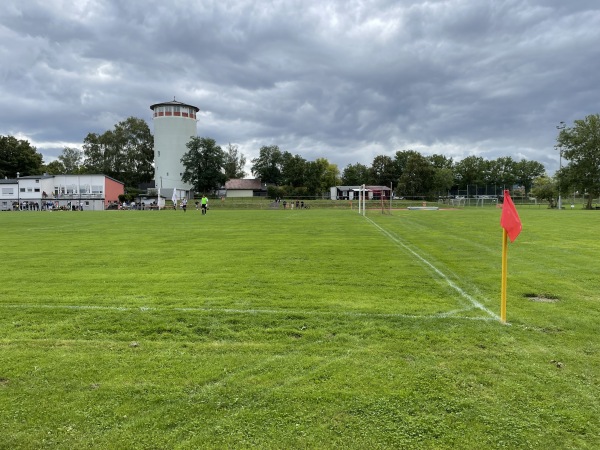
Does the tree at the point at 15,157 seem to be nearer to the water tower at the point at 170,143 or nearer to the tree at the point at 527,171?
the water tower at the point at 170,143

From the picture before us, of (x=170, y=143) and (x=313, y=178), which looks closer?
(x=170, y=143)

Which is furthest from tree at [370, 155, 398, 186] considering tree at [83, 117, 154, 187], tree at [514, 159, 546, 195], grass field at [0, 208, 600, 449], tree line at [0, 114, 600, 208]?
grass field at [0, 208, 600, 449]

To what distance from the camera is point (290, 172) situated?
10275 cm

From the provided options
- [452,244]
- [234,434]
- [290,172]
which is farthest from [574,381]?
[290,172]

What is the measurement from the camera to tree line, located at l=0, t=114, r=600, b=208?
6638 cm

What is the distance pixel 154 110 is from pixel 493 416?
338ft

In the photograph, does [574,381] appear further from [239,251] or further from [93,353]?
[239,251]

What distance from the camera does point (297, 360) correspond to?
177 inches

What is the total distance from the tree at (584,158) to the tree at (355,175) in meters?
62.9

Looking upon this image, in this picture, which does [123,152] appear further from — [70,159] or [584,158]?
[584,158]

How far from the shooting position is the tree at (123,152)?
357ft

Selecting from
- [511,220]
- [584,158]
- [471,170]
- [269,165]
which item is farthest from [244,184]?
[511,220]

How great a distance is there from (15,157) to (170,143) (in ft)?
125

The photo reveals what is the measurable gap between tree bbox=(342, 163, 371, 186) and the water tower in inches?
2094
